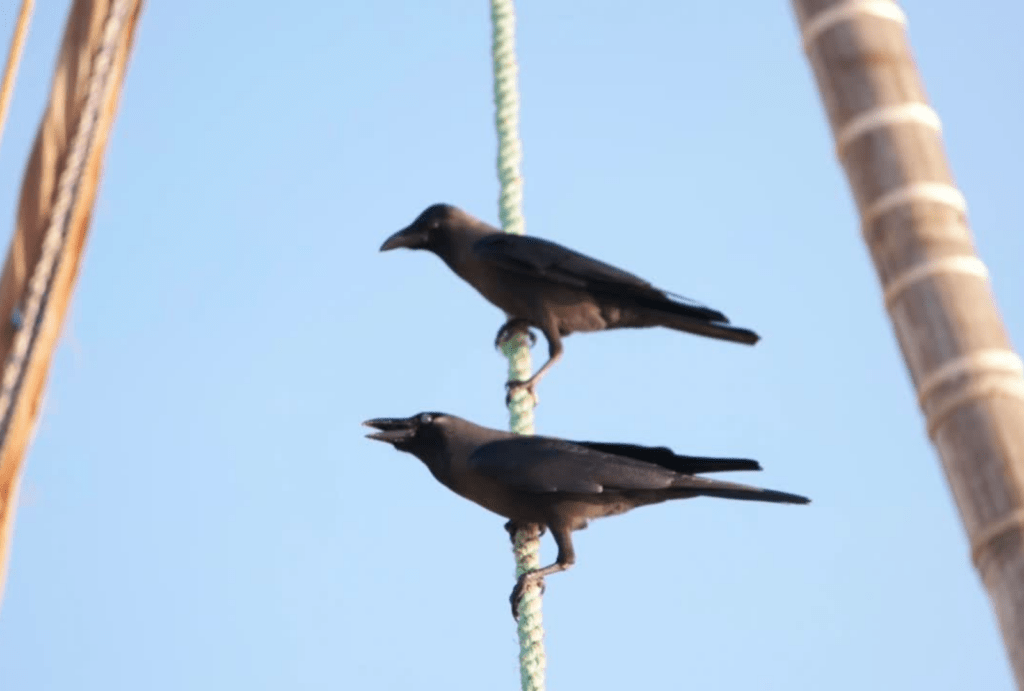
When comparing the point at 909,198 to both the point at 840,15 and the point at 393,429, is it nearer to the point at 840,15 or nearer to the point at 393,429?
the point at 840,15

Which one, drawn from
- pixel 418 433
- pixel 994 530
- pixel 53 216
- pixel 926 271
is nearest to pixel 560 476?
pixel 418 433

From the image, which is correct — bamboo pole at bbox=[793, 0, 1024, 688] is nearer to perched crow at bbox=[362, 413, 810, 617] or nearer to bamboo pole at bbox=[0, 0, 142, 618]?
bamboo pole at bbox=[0, 0, 142, 618]

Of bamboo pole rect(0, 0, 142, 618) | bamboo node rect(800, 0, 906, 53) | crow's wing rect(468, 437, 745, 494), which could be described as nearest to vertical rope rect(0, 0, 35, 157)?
bamboo pole rect(0, 0, 142, 618)

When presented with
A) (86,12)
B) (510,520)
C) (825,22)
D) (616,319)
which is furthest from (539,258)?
(86,12)

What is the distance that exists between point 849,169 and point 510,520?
269 centimetres

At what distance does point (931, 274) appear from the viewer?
244cm

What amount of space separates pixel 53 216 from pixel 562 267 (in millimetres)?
3509

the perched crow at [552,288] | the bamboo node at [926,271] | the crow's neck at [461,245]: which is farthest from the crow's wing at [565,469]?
the bamboo node at [926,271]

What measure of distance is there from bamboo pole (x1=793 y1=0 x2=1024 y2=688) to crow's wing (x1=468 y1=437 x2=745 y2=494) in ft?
7.78

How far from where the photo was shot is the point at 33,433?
7.14ft

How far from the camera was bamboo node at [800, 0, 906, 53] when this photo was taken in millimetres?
2627

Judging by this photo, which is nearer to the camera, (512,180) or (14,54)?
(14,54)

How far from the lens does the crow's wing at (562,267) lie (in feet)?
18.3

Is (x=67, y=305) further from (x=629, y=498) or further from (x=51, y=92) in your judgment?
(x=629, y=498)
